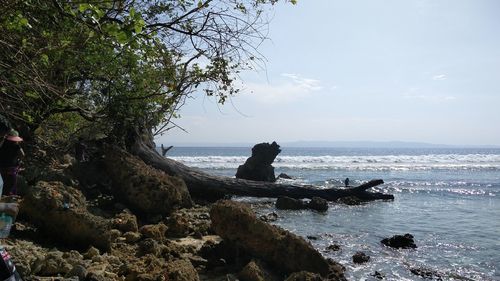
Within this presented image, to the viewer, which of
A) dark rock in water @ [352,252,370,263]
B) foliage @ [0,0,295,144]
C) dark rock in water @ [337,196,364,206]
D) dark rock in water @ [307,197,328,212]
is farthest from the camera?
dark rock in water @ [337,196,364,206]

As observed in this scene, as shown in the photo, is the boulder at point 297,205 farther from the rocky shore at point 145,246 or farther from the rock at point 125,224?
the rock at point 125,224

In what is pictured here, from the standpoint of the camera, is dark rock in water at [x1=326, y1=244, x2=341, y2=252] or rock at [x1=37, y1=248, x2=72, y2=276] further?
dark rock in water at [x1=326, y1=244, x2=341, y2=252]

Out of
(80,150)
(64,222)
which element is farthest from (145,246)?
(80,150)

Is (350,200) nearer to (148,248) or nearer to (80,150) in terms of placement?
(80,150)

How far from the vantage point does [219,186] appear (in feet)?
49.8

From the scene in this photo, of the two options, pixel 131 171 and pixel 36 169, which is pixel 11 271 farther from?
pixel 36 169

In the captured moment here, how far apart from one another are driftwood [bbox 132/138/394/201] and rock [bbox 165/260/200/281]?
27.0ft

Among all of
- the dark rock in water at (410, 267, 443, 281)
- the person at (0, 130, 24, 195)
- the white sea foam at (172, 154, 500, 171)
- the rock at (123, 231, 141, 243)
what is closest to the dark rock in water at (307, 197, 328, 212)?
the dark rock in water at (410, 267, 443, 281)

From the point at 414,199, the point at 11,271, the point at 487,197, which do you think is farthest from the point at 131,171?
the point at 487,197

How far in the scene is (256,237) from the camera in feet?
24.1

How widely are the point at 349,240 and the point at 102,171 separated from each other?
6.66 m

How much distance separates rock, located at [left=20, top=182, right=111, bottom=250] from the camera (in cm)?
634

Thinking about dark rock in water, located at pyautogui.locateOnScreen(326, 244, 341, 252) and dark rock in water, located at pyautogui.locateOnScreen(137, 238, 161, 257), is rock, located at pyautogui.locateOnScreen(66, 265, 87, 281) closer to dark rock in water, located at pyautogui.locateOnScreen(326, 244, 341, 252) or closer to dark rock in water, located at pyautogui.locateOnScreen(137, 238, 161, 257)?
dark rock in water, located at pyautogui.locateOnScreen(137, 238, 161, 257)

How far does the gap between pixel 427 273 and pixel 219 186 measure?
830 cm
